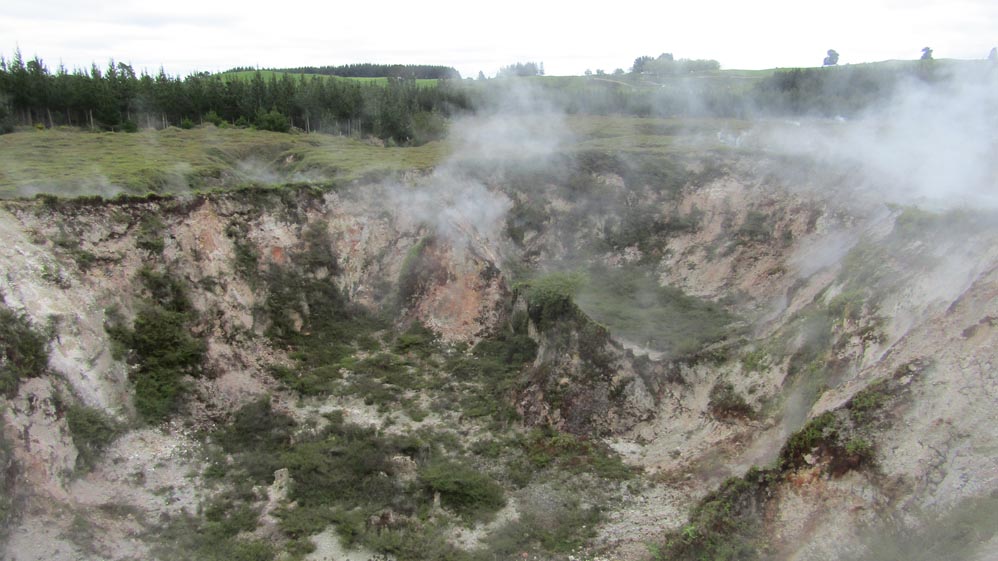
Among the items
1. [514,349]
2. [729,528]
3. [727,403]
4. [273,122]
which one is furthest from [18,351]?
[273,122]

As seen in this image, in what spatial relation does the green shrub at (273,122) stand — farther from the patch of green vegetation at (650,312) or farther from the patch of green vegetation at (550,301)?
the patch of green vegetation at (550,301)

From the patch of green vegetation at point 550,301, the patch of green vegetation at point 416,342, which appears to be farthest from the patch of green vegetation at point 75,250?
the patch of green vegetation at point 550,301

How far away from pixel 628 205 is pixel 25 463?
3043 cm

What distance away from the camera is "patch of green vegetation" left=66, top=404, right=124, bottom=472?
59.4ft

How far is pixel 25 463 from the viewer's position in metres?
16.4

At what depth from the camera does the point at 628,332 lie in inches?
1013

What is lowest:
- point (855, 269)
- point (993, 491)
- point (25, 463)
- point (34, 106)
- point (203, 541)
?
point (203, 541)

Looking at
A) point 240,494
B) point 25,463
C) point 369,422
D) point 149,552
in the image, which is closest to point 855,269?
point 369,422

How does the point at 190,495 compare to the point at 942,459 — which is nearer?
the point at 942,459

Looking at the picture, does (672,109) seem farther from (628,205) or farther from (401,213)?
(401,213)

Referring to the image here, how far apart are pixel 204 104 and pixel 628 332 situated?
164ft

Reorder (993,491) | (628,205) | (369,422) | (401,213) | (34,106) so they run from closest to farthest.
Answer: (993,491), (369,422), (401,213), (628,205), (34,106)

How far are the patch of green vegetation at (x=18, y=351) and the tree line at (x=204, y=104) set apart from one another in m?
37.0

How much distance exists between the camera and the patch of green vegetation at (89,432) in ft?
59.4
